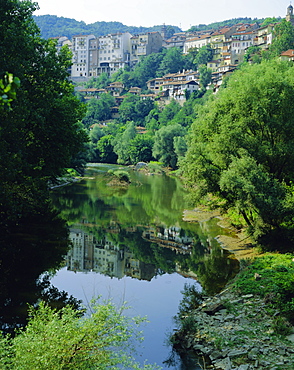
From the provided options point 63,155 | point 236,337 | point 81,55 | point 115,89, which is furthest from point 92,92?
point 236,337

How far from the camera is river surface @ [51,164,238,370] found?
595 inches

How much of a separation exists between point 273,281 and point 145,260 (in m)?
7.73

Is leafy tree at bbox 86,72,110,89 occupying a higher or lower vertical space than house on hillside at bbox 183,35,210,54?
lower

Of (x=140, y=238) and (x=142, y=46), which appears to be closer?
(x=140, y=238)

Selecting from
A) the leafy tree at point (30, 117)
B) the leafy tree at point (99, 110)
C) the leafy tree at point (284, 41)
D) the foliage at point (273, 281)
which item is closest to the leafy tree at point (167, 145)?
the leafy tree at point (284, 41)

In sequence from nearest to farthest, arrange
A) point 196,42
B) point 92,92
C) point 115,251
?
point 115,251
point 92,92
point 196,42

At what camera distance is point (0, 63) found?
20.1m

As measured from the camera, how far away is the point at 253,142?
24.0 m

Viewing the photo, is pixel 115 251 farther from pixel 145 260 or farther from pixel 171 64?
pixel 171 64

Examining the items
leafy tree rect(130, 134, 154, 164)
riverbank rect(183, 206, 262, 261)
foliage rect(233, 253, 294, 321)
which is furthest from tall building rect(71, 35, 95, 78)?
foliage rect(233, 253, 294, 321)

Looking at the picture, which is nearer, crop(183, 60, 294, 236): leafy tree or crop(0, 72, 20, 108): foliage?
crop(0, 72, 20, 108): foliage

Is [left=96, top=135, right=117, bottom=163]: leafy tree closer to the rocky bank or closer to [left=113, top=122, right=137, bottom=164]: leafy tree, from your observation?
[left=113, top=122, right=137, bottom=164]: leafy tree

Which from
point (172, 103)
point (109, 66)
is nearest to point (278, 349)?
point (172, 103)

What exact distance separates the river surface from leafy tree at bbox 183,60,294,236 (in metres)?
3.42
